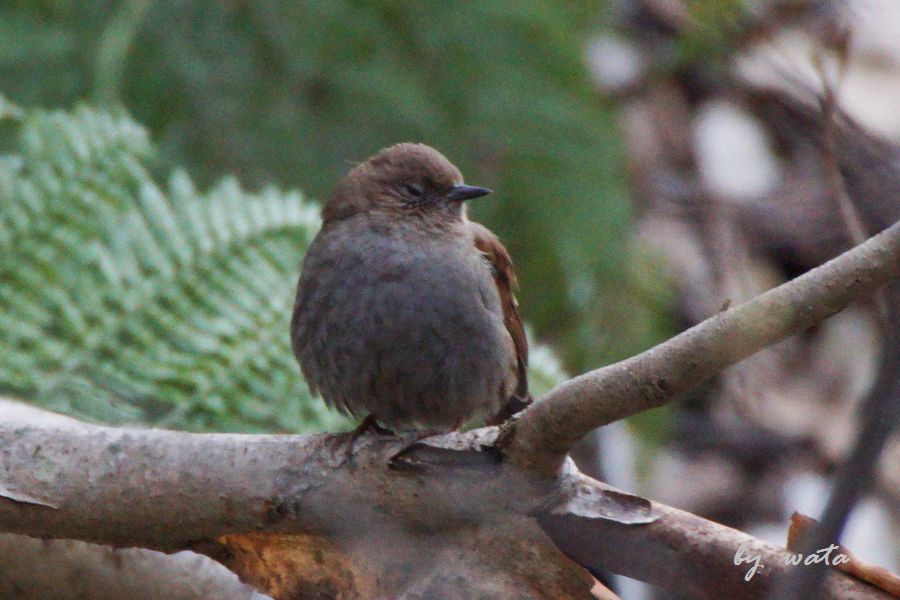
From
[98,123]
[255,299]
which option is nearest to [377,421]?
[255,299]

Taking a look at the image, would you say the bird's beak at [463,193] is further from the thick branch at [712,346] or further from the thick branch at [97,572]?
the thick branch at [712,346]

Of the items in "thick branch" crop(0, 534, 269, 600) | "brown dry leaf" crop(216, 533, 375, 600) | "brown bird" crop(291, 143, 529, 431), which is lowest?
"thick branch" crop(0, 534, 269, 600)

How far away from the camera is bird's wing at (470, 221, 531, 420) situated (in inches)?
148

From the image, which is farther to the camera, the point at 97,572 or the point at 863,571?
the point at 97,572

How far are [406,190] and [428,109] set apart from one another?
7.30ft

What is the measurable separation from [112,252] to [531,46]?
9.06 feet

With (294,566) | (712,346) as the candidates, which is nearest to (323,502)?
(294,566)

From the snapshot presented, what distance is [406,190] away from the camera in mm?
3963

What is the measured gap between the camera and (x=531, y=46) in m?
6.12

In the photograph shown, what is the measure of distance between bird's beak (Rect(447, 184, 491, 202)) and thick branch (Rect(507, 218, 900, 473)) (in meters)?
1.67

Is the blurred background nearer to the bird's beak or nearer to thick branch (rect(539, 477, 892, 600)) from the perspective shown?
thick branch (rect(539, 477, 892, 600))

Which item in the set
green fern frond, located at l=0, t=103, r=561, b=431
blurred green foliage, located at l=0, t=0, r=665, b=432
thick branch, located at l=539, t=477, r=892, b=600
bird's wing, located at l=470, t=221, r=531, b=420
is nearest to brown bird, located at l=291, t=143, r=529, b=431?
bird's wing, located at l=470, t=221, r=531, b=420

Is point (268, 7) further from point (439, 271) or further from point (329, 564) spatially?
point (329, 564)

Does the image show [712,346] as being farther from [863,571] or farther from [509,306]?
[509,306]
